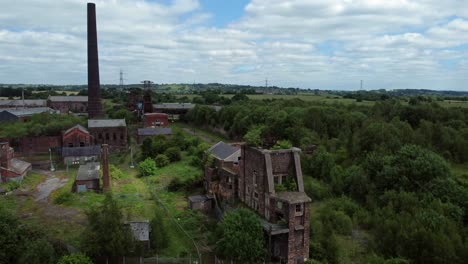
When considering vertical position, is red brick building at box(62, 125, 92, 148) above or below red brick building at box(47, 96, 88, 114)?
below

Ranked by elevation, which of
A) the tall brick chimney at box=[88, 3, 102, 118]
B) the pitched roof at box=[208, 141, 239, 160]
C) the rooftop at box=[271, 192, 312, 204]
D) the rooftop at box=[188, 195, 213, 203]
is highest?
the tall brick chimney at box=[88, 3, 102, 118]

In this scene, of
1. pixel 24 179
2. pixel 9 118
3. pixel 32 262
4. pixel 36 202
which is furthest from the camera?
pixel 9 118

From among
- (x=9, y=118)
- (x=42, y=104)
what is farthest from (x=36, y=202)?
(x=42, y=104)

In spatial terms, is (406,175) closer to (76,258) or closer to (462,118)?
(76,258)

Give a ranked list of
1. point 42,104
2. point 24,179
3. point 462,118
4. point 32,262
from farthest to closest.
Answer: point 42,104
point 462,118
point 24,179
point 32,262

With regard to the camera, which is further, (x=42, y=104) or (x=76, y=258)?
(x=42, y=104)

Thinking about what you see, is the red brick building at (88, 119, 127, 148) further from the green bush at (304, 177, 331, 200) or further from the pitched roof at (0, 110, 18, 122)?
the green bush at (304, 177, 331, 200)

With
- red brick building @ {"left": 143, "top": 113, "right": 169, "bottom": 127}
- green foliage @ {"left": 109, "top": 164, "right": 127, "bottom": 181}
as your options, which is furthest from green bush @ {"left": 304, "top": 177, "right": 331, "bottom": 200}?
red brick building @ {"left": 143, "top": 113, "right": 169, "bottom": 127}

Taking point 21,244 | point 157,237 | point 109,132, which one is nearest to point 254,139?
point 157,237
